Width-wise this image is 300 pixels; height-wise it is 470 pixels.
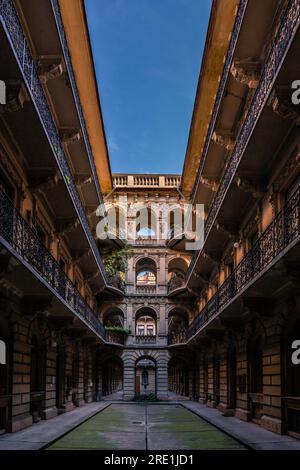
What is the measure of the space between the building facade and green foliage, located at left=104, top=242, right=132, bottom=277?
9481 millimetres

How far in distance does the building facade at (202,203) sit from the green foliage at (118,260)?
31.1ft

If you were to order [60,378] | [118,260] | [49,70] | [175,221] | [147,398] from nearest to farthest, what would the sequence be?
[49,70] → [60,378] → [147,398] → [118,260] → [175,221]

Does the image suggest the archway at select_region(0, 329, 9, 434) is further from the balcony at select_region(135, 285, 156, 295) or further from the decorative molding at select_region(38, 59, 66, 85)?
the balcony at select_region(135, 285, 156, 295)

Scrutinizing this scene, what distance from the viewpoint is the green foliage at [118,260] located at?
129 ft

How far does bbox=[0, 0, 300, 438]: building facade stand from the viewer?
11625mm

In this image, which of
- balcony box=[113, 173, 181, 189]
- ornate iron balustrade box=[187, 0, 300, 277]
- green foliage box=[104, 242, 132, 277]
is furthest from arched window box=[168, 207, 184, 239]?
ornate iron balustrade box=[187, 0, 300, 277]

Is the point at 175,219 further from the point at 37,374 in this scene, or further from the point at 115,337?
the point at 37,374

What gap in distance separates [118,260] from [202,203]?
1511 cm

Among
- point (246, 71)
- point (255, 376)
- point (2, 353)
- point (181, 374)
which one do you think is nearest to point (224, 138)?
point (246, 71)

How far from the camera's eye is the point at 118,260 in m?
40.3

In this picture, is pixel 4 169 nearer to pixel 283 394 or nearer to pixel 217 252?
pixel 283 394

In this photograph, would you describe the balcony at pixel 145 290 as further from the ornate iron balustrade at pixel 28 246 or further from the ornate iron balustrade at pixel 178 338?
the ornate iron balustrade at pixel 28 246

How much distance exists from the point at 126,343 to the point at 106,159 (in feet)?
55.7

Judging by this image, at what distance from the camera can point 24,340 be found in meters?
15.7
